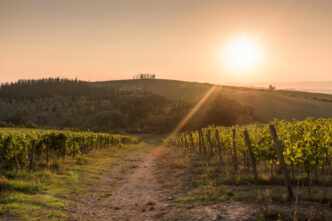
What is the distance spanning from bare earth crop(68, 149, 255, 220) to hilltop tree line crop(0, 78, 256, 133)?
7747 cm

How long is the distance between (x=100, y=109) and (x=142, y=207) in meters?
141

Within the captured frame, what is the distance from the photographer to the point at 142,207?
950 cm

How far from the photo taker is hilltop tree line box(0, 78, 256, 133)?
93.5 meters

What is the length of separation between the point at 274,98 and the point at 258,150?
10787cm

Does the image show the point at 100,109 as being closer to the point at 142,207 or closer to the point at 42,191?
the point at 42,191

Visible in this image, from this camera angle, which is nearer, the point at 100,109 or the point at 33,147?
the point at 33,147

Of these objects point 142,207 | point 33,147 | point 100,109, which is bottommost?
point 100,109

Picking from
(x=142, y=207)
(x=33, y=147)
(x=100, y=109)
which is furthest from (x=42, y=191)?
(x=100, y=109)

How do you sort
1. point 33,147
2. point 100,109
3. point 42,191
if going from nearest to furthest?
point 42,191
point 33,147
point 100,109

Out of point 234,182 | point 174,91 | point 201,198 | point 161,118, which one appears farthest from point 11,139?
point 174,91

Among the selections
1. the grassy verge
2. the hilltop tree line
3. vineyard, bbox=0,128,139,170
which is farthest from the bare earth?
the hilltop tree line

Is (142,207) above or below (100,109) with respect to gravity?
above

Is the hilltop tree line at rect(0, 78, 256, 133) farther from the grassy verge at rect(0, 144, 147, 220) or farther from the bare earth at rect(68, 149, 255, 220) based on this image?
the bare earth at rect(68, 149, 255, 220)

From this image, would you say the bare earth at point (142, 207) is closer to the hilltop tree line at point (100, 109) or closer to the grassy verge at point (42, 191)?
the grassy verge at point (42, 191)
